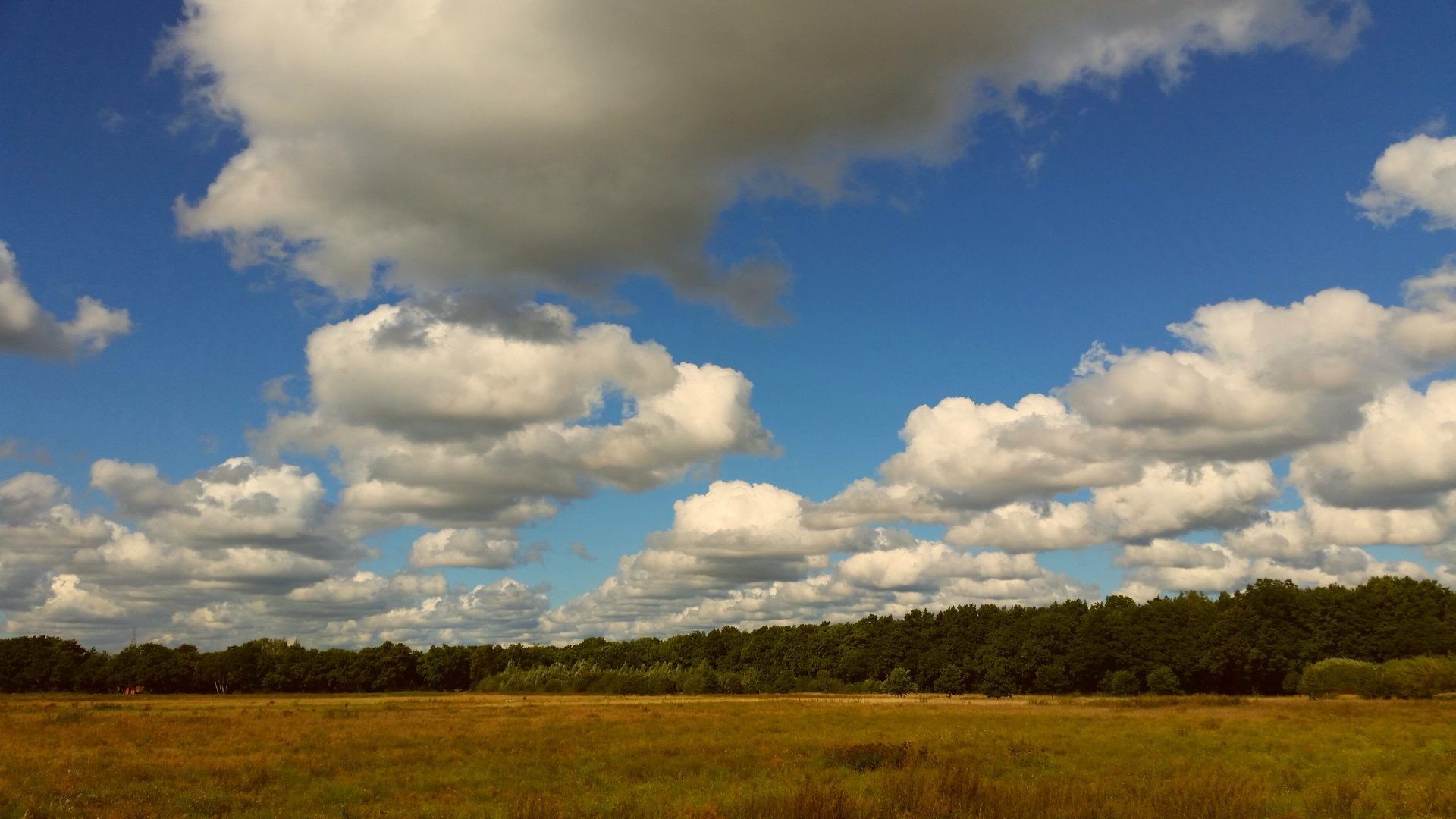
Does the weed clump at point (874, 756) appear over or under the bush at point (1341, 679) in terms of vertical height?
over

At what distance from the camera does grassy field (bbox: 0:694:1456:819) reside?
1950 cm

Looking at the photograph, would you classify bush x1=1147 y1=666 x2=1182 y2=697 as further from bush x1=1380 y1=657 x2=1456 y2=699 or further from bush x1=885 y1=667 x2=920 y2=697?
bush x1=885 y1=667 x2=920 y2=697

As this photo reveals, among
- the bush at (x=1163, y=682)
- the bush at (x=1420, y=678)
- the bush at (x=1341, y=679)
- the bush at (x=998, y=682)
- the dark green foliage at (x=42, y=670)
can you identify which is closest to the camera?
the bush at (x=1420, y=678)

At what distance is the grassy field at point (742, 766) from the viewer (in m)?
19.5

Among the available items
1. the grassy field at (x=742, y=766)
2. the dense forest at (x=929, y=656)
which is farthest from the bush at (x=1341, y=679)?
the grassy field at (x=742, y=766)

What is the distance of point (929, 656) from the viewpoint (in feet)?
409

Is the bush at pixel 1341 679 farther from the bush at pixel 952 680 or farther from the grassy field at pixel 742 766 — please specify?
the bush at pixel 952 680

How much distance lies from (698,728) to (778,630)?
4565 inches

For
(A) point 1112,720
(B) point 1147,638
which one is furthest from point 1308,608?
(A) point 1112,720

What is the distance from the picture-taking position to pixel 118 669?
428 ft

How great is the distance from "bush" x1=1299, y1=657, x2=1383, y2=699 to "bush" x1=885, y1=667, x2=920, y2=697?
4870 cm

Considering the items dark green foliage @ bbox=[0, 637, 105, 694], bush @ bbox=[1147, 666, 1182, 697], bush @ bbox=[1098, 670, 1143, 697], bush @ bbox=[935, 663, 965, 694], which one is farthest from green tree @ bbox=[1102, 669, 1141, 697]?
dark green foliage @ bbox=[0, 637, 105, 694]

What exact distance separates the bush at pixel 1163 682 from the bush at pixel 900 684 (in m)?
32.3

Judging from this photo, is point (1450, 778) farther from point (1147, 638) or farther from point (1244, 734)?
point (1147, 638)
